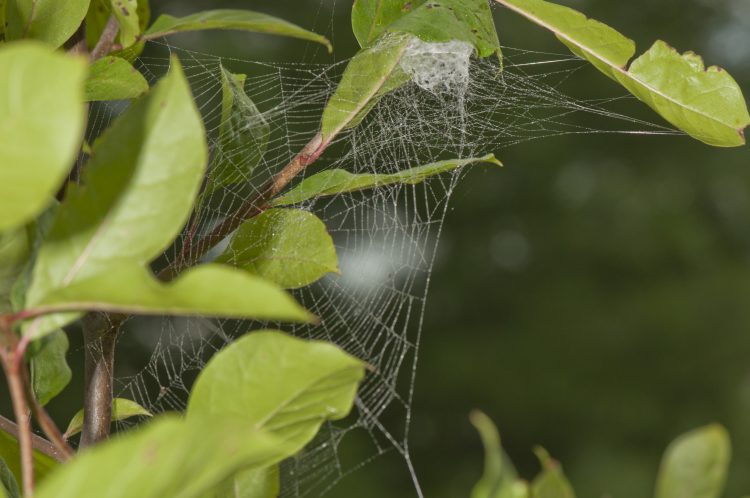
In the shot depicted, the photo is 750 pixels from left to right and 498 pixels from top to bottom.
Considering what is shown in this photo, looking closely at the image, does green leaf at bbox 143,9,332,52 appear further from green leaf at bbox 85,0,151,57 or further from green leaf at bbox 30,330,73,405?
green leaf at bbox 30,330,73,405

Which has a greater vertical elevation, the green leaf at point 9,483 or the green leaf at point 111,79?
the green leaf at point 111,79

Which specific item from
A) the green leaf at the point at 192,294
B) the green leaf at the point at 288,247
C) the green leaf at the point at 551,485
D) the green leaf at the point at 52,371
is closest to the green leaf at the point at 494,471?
the green leaf at the point at 551,485

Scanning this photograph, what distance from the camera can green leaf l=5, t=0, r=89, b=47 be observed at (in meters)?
0.58

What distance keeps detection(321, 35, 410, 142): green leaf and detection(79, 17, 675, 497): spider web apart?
8 cm

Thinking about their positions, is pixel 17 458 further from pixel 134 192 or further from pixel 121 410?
pixel 134 192

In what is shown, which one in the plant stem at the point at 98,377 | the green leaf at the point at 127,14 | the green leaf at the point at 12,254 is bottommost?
the plant stem at the point at 98,377

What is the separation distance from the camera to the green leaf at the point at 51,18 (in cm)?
58

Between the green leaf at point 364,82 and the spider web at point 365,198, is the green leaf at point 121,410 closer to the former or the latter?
the spider web at point 365,198

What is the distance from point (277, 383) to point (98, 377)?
249mm

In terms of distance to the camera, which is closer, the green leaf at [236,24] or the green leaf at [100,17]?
the green leaf at [236,24]

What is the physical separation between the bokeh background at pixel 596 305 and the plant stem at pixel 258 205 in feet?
11.6

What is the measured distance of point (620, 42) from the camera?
0.58 meters

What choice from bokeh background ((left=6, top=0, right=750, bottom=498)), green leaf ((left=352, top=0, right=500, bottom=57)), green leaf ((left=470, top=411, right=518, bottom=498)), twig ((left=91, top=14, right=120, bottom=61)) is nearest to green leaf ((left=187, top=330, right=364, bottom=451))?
A: green leaf ((left=470, top=411, right=518, bottom=498))

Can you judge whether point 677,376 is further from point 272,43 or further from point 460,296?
point 272,43
